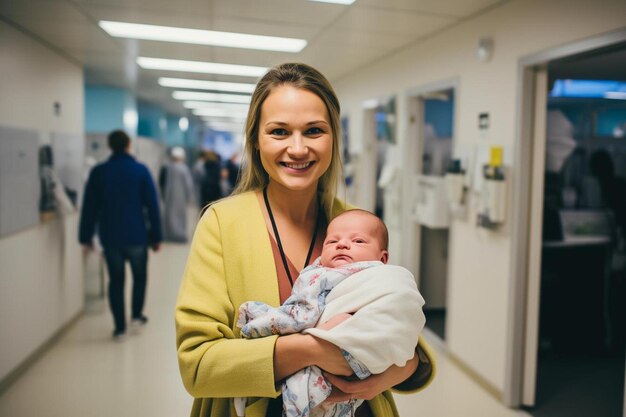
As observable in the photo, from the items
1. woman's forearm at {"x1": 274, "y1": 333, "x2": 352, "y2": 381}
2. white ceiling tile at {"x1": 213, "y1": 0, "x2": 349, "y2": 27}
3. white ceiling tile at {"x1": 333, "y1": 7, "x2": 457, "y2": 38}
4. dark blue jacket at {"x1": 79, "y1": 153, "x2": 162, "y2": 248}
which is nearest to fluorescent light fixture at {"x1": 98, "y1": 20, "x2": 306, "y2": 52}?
white ceiling tile at {"x1": 213, "y1": 0, "x2": 349, "y2": 27}

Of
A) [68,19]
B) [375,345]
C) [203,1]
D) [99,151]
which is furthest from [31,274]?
[375,345]

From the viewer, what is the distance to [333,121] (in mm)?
1163

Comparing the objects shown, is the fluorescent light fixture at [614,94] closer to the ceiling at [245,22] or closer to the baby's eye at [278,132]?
the ceiling at [245,22]

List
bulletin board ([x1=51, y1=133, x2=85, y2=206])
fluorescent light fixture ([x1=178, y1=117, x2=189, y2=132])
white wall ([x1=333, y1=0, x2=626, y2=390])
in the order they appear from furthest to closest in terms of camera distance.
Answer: fluorescent light fixture ([x1=178, y1=117, x2=189, y2=132]), bulletin board ([x1=51, y1=133, x2=85, y2=206]), white wall ([x1=333, y1=0, x2=626, y2=390])

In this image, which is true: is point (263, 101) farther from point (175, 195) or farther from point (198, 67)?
point (175, 195)

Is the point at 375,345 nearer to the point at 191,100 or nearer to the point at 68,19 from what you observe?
the point at 68,19

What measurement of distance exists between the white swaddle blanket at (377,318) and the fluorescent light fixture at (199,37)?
343 centimetres

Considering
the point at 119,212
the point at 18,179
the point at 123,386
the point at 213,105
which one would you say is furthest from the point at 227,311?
the point at 213,105

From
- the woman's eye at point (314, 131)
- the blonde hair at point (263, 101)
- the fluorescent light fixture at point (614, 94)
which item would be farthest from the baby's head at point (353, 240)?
the fluorescent light fixture at point (614, 94)

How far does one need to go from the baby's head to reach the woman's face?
145 mm

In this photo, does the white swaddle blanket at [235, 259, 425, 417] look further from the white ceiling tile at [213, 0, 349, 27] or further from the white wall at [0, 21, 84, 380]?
the white wall at [0, 21, 84, 380]

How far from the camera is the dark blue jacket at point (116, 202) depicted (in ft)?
12.8

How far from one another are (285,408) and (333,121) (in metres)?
0.64

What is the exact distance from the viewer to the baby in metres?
0.94
